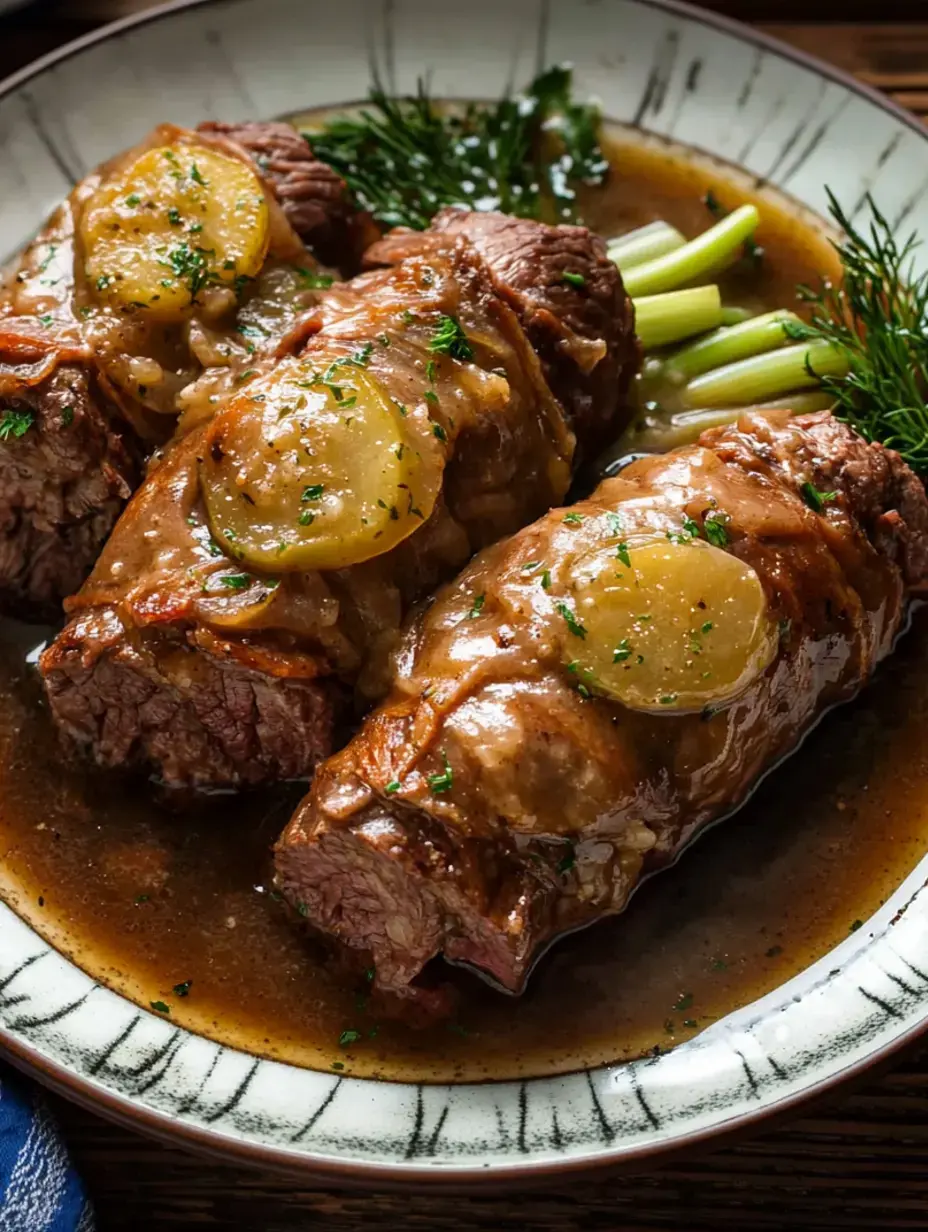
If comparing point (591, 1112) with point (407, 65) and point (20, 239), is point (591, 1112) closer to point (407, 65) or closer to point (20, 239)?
point (20, 239)

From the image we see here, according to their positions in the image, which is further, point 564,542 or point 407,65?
point 407,65

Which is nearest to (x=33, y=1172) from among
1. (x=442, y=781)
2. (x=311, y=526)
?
(x=442, y=781)

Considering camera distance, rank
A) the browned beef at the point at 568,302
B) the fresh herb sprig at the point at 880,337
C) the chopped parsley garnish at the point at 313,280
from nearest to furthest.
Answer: the browned beef at the point at 568,302, the chopped parsley garnish at the point at 313,280, the fresh herb sprig at the point at 880,337

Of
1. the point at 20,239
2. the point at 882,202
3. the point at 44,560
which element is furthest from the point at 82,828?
the point at 882,202

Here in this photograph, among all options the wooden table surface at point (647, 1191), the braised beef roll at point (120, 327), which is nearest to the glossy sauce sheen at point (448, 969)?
the wooden table surface at point (647, 1191)

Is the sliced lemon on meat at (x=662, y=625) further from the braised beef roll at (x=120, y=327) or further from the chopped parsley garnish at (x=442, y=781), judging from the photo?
the braised beef roll at (x=120, y=327)

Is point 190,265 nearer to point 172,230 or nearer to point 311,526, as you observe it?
point 172,230
